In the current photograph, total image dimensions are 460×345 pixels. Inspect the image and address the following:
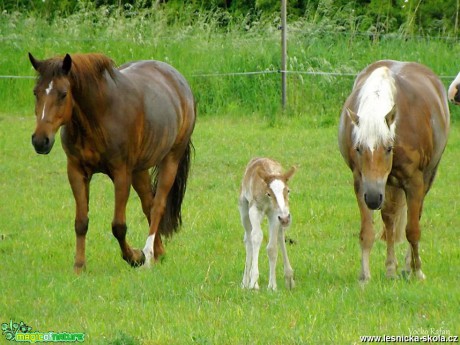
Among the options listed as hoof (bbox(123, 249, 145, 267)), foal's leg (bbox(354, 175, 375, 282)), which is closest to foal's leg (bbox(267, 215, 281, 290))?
foal's leg (bbox(354, 175, 375, 282))

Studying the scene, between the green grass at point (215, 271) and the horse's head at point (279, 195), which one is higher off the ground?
the horse's head at point (279, 195)

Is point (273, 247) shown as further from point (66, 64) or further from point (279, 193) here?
point (66, 64)

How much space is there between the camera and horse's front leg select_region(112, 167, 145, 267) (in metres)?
8.65

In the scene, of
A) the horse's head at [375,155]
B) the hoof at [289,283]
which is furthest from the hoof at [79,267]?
the horse's head at [375,155]

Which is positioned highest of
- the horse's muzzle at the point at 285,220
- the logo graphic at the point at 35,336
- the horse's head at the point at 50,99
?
the horse's head at the point at 50,99

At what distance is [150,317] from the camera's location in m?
6.66

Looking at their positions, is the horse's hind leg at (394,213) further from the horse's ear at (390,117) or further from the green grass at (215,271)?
the horse's ear at (390,117)

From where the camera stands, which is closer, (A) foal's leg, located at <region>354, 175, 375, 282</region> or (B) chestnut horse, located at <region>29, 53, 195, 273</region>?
(A) foal's leg, located at <region>354, 175, 375, 282</region>

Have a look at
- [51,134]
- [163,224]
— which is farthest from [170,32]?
[51,134]

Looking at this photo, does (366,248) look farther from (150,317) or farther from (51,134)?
(51,134)

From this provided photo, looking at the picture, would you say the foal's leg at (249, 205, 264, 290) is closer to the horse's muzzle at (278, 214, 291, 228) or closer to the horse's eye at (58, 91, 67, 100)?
the horse's muzzle at (278, 214, 291, 228)

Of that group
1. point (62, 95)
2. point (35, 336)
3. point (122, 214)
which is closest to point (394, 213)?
point (122, 214)

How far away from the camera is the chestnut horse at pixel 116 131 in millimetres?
8148

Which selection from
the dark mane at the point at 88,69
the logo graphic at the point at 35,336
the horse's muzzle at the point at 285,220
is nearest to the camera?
the logo graphic at the point at 35,336
